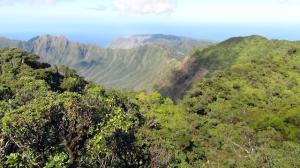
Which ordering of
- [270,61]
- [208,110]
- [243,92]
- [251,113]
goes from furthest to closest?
1. [270,61]
2. [243,92]
3. [208,110]
4. [251,113]

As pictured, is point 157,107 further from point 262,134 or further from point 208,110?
point 262,134

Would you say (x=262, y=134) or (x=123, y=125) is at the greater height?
(x=123, y=125)

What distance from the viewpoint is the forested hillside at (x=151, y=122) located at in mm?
30719

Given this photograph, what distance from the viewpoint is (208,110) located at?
4119 inches

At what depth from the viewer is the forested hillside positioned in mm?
30719

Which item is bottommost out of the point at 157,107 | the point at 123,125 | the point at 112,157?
the point at 157,107

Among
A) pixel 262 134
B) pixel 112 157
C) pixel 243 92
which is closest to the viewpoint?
pixel 112 157

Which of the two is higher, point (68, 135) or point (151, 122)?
point (68, 135)

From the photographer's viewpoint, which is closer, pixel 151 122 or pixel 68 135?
pixel 68 135

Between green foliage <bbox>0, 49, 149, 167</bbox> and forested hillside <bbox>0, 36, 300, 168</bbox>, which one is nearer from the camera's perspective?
green foliage <bbox>0, 49, 149, 167</bbox>

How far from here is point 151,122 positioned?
86250 millimetres

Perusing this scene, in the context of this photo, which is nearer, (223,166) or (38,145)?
(38,145)

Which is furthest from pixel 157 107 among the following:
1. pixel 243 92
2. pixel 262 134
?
pixel 262 134

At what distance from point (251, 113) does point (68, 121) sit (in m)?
64.9
